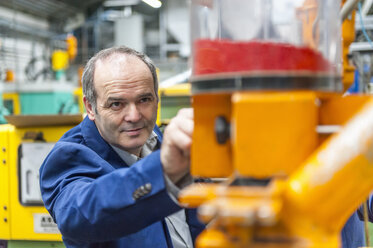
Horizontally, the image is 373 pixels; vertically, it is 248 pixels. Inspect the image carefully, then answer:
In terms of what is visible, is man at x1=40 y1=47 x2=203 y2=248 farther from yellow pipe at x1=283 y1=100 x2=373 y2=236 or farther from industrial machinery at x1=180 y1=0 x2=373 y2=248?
yellow pipe at x1=283 y1=100 x2=373 y2=236

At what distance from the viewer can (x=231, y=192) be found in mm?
573

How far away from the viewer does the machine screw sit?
25.8 inches

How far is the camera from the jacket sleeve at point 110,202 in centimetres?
91

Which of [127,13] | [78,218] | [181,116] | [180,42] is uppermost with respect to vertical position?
[127,13]

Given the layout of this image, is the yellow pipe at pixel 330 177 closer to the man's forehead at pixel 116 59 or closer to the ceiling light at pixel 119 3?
the man's forehead at pixel 116 59

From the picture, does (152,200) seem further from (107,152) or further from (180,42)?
(180,42)

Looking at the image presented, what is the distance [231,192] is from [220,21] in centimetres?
39

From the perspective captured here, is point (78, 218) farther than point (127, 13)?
No

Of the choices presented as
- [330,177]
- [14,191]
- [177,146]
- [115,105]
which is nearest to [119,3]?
[14,191]

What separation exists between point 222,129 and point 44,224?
193 centimetres

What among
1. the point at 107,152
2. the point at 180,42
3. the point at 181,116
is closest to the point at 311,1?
the point at 181,116

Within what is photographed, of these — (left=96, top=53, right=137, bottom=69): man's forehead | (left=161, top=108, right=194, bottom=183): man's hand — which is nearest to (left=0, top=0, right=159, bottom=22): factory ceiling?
(left=96, top=53, right=137, bottom=69): man's forehead

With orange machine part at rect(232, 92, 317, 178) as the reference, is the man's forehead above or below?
above

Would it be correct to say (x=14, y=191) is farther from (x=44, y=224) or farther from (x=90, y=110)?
(x=90, y=110)
